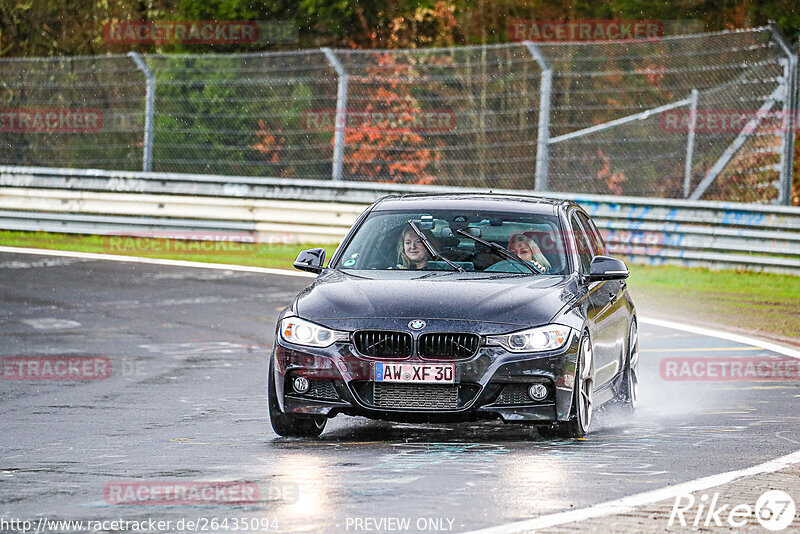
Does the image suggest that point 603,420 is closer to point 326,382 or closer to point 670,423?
point 670,423

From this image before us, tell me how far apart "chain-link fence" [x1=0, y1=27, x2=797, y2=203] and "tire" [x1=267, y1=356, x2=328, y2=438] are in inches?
521

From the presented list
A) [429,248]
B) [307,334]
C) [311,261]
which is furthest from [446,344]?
[311,261]

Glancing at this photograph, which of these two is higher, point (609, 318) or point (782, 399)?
point (609, 318)

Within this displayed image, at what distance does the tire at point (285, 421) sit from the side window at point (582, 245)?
2158 mm

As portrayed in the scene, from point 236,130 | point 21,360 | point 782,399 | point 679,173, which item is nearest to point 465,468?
point 782,399

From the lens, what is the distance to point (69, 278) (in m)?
19.7

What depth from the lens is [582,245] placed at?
10812mm

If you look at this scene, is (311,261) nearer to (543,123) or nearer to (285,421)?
(285,421)

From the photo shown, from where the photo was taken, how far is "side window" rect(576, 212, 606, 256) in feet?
37.5

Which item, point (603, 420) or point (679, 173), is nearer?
point (603, 420)

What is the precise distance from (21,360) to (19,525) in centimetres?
659
